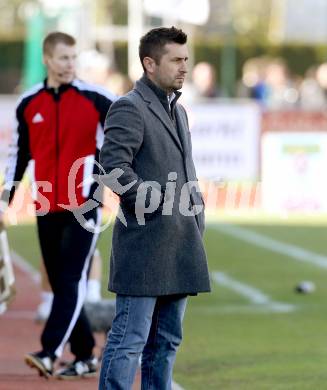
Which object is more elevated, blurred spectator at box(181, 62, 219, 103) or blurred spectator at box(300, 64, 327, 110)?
blurred spectator at box(181, 62, 219, 103)

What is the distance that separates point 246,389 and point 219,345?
165cm

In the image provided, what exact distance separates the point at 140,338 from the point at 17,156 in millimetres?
2569

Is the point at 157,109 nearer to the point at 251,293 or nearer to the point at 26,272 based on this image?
the point at 251,293

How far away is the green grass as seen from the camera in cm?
861

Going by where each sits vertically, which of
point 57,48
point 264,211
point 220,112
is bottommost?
point 264,211

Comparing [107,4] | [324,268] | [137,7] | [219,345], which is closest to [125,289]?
[219,345]

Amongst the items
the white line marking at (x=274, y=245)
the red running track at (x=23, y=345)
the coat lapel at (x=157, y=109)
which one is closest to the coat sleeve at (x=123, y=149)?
the coat lapel at (x=157, y=109)

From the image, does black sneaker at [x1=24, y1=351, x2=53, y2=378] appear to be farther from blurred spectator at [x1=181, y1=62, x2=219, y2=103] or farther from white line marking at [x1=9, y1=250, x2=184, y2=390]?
blurred spectator at [x1=181, y1=62, x2=219, y2=103]

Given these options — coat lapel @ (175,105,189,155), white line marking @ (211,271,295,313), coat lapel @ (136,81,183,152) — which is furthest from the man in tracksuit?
white line marking @ (211,271,295,313)

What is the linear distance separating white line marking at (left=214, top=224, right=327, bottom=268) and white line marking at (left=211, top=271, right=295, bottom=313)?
1467 mm

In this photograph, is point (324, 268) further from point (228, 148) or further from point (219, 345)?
point (228, 148)

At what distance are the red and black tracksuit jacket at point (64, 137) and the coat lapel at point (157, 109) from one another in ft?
6.36

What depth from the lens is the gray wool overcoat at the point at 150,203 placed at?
20.9 feet

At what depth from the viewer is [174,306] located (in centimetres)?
663
